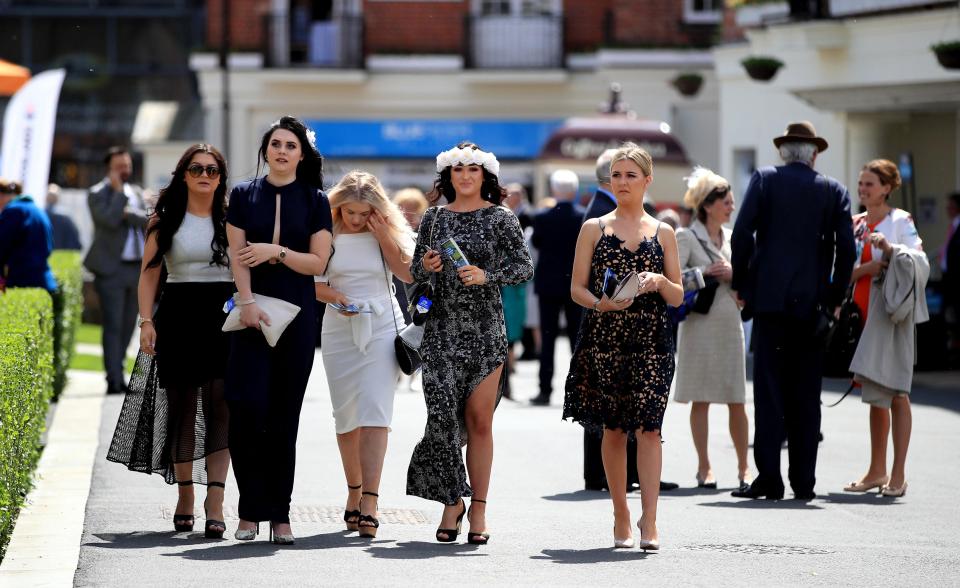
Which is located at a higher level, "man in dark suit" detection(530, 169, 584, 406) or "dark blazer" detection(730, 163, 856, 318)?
"dark blazer" detection(730, 163, 856, 318)

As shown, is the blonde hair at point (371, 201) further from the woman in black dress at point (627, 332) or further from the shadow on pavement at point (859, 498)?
the shadow on pavement at point (859, 498)

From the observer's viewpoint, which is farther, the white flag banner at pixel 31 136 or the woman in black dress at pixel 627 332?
the white flag banner at pixel 31 136

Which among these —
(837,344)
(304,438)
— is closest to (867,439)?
(837,344)

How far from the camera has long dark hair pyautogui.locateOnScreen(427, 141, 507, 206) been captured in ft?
27.3

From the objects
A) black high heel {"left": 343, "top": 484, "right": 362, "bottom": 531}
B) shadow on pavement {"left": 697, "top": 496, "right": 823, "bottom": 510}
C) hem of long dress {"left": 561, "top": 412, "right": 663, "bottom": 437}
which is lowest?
shadow on pavement {"left": 697, "top": 496, "right": 823, "bottom": 510}

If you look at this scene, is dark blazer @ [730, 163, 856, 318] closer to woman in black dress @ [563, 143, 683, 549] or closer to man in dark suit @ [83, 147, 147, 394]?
woman in black dress @ [563, 143, 683, 549]

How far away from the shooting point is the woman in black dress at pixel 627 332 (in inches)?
316

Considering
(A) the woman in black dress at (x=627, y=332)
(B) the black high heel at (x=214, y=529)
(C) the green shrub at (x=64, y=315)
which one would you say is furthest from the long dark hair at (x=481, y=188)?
(C) the green shrub at (x=64, y=315)

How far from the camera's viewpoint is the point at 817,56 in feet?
69.2

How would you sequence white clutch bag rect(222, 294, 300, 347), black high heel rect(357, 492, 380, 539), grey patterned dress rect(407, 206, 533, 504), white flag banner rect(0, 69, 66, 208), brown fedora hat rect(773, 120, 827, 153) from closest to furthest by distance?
white clutch bag rect(222, 294, 300, 347) → grey patterned dress rect(407, 206, 533, 504) → black high heel rect(357, 492, 380, 539) → brown fedora hat rect(773, 120, 827, 153) → white flag banner rect(0, 69, 66, 208)

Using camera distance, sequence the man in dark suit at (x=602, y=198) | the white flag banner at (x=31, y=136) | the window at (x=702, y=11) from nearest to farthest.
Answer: the man in dark suit at (x=602, y=198)
the white flag banner at (x=31, y=136)
the window at (x=702, y=11)

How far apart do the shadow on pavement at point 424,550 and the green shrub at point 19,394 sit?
1.62 m

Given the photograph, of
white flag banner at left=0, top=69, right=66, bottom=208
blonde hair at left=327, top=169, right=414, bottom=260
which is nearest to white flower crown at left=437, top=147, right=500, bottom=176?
blonde hair at left=327, top=169, right=414, bottom=260
